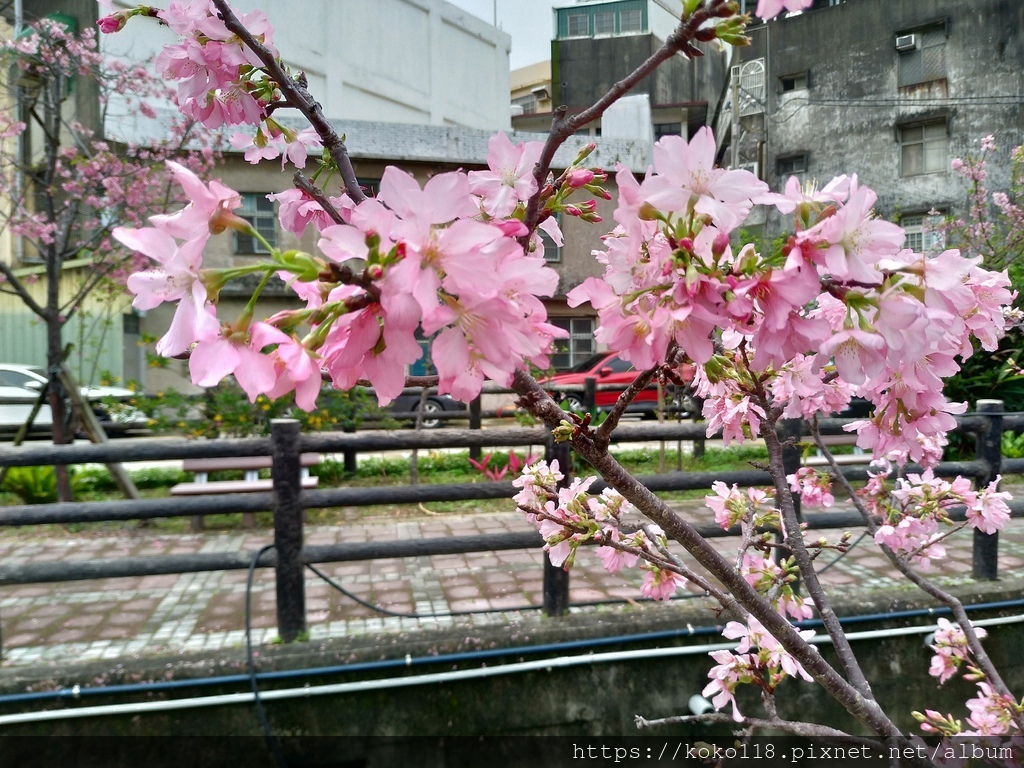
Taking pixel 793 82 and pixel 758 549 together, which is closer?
pixel 758 549

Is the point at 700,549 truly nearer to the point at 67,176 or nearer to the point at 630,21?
the point at 67,176

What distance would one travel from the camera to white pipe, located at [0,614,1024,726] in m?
2.29

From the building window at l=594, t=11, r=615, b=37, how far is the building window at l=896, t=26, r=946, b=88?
1484 centimetres

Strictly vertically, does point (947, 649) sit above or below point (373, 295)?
below

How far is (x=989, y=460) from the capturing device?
3143 millimetres

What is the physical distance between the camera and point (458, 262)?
568 mm

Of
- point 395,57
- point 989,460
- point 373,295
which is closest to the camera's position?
point 373,295

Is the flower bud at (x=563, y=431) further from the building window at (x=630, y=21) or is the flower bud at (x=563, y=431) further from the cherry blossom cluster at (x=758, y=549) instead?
the building window at (x=630, y=21)

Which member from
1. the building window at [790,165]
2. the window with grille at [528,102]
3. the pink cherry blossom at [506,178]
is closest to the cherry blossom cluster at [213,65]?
the pink cherry blossom at [506,178]

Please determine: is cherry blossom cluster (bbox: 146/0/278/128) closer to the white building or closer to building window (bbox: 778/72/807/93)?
the white building

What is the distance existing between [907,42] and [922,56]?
1.74 ft

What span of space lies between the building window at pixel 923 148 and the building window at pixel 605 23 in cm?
1611

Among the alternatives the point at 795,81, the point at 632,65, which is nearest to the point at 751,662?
the point at 795,81

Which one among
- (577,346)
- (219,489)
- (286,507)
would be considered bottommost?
(219,489)
